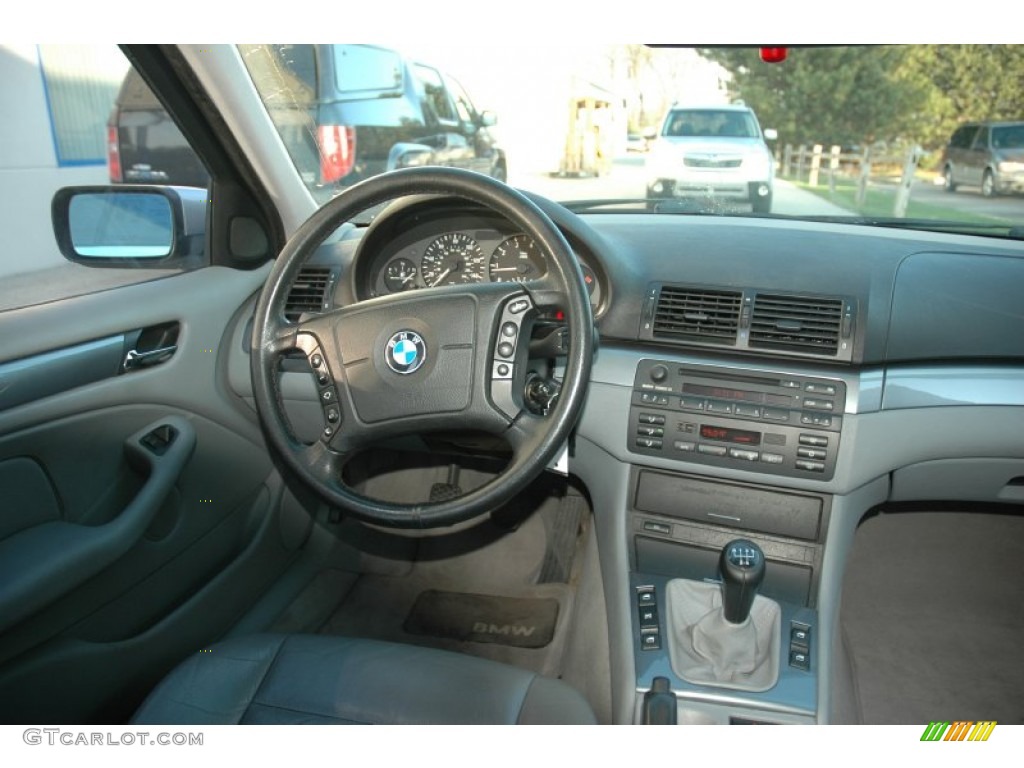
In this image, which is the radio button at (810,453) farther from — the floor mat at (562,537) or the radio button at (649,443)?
the floor mat at (562,537)

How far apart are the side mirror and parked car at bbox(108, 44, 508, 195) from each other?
0.19 ft

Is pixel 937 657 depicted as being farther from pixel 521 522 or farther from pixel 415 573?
pixel 415 573

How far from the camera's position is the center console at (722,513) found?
2.10m

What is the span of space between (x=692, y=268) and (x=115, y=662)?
1801 millimetres

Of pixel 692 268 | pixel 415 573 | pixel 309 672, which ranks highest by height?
pixel 692 268

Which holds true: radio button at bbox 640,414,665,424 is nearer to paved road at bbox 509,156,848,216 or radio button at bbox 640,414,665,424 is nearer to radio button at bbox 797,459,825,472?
radio button at bbox 797,459,825,472

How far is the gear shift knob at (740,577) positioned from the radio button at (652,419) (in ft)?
1.24

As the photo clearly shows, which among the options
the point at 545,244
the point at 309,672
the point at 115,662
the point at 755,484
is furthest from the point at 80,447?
the point at 755,484

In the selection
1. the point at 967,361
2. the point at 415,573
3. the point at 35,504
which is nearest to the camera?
the point at 35,504

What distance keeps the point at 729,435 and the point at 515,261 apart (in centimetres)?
75

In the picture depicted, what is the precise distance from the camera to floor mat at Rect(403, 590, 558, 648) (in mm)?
2760

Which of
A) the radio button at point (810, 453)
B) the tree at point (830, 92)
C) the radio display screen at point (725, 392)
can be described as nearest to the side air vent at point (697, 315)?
the radio display screen at point (725, 392)

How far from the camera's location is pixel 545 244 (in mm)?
1780

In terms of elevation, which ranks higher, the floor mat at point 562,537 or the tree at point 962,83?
the tree at point 962,83
